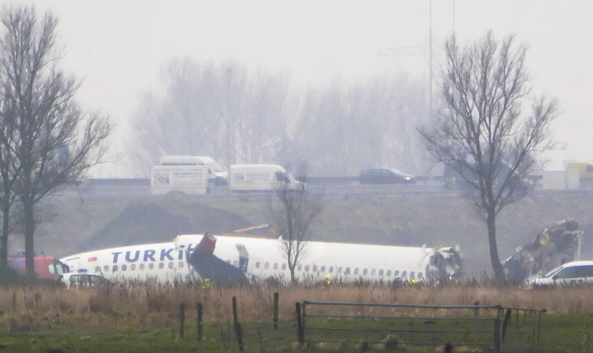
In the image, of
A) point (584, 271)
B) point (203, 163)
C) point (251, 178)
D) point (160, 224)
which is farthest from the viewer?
point (203, 163)

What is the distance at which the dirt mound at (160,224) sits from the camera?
72.4 m

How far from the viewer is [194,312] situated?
2500cm

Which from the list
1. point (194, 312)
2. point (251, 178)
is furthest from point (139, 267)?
point (251, 178)

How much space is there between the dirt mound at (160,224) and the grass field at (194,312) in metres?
41.4

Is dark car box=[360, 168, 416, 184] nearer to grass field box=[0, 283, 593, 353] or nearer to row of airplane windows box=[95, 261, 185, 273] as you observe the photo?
row of airplane windows box=[95, 261, 185, 273]

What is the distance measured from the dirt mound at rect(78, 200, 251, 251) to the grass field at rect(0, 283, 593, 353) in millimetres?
41430

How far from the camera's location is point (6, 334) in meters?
21.2

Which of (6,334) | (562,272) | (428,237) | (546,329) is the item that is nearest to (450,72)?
(562,272)

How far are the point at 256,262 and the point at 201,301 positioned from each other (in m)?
18.8

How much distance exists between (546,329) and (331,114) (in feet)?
394

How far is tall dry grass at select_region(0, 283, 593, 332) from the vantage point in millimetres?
23828

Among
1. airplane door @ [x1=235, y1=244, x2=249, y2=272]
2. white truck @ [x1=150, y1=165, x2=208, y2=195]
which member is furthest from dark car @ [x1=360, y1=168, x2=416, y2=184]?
airplane door @ [x1=235, y1=244, x2=249, y2=272]

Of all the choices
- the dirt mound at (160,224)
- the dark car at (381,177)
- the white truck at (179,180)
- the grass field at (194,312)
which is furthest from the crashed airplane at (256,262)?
the dark car at (381,177)

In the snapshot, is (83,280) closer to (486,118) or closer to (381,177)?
(486,118)
